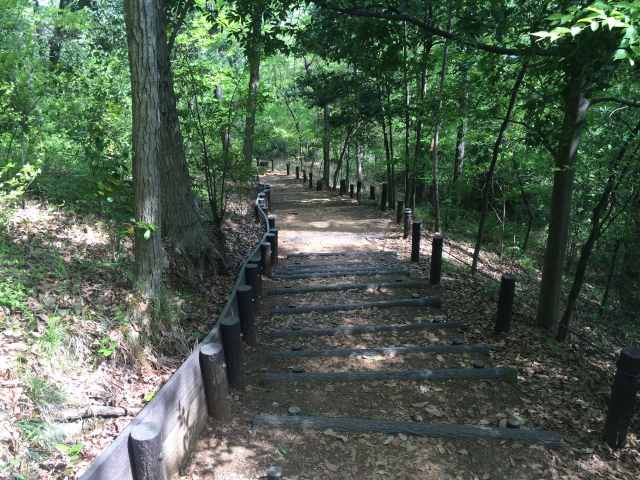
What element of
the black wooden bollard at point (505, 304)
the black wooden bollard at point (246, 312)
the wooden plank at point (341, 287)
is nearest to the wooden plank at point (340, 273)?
the wooden plank at point (341, 287)

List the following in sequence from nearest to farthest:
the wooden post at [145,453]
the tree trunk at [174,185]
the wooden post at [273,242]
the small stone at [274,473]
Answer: the wooden post at [145,453], the small stone at [274,473], the tree trunk at [174,185], the wooden post at [273,242]

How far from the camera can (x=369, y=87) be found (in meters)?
15.1

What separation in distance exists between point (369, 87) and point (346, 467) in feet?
46.1

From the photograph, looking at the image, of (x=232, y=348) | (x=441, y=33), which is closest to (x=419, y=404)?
(x=232, y=348)

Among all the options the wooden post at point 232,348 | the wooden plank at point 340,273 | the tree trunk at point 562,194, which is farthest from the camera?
the wooden plank at point 340,273

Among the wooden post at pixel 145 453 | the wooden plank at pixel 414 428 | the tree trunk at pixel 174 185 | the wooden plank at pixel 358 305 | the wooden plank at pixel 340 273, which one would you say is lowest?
the wooden plank at pixel 414 428

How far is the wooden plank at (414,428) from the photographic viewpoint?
135 inches

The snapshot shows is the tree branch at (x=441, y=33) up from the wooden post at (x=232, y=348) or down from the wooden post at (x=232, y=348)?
up

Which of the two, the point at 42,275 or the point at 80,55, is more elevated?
the point at 80,55

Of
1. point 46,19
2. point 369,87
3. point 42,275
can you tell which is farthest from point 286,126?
point 42,275

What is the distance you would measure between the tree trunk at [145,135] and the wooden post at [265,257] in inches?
102

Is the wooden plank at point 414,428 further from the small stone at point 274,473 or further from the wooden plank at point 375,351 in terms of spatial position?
the wooden plank at point 375,351

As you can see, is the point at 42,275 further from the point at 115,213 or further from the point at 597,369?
the point at 597,369

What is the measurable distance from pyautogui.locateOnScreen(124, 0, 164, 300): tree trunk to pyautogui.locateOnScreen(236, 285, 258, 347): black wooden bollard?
3.04 ft
